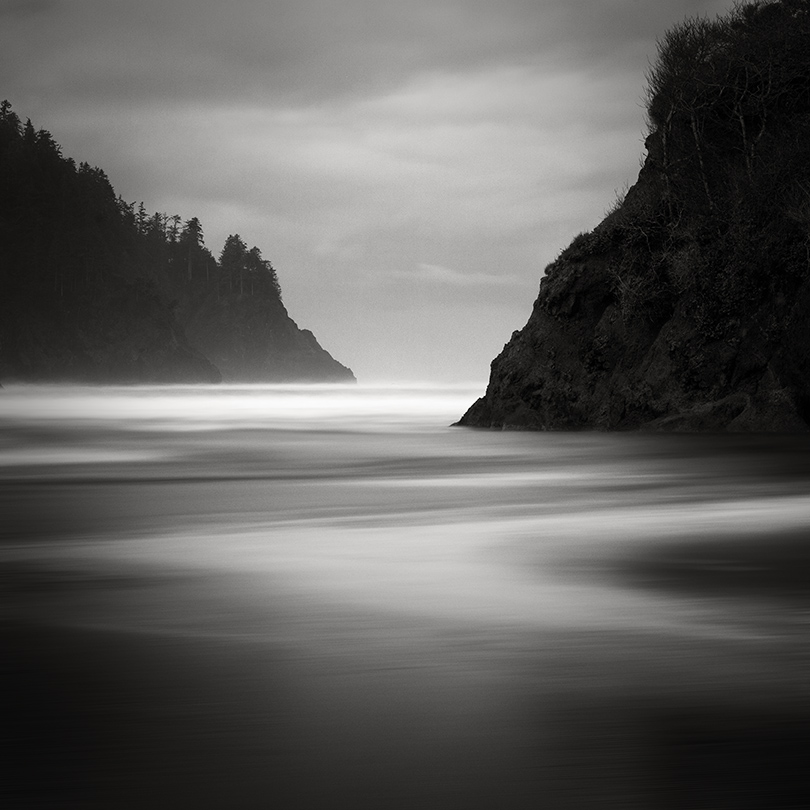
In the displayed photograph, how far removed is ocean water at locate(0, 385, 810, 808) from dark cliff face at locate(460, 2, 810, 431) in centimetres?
→ 1806

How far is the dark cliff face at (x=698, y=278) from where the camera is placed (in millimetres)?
28859

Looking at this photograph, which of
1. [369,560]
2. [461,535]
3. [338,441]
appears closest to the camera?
[369,560]

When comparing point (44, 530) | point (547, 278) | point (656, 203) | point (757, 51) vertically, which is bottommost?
point (44, 530)

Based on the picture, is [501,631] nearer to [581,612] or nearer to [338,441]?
[581,612]

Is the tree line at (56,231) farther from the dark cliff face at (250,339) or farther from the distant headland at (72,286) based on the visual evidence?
the dark cliff face at (250,339)

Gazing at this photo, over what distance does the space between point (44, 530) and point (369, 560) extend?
3236 mm

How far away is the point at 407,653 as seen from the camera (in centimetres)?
484

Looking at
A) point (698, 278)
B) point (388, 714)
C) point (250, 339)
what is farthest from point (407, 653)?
point (250, 339)

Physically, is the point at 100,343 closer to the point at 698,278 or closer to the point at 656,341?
the point at 656,341

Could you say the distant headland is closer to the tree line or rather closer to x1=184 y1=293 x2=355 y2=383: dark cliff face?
the tree line

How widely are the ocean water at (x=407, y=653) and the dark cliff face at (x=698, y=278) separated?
59.3 feet

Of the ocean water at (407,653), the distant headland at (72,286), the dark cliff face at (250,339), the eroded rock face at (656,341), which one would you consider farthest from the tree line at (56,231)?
the ocean water at (407,653)

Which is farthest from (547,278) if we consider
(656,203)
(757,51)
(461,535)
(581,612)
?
(581,612)

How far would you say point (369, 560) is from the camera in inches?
304
